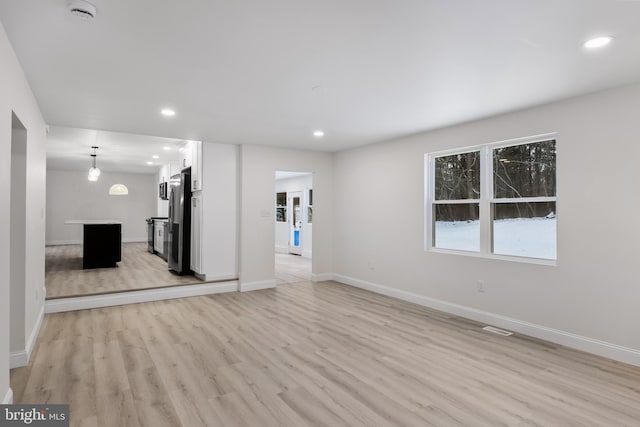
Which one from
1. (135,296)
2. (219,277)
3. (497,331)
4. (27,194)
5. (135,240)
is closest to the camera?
(27,194)

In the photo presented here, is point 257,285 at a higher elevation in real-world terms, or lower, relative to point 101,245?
lower

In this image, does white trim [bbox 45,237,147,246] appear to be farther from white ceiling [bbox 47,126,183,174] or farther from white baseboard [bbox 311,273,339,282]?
white baseboard [bbox 311,273,339,282]

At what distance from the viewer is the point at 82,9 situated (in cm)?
196

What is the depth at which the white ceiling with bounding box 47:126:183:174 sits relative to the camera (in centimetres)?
623

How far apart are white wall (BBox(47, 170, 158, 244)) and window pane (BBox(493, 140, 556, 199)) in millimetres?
11560

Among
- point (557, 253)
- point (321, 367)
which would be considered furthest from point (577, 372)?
point (321, 367)

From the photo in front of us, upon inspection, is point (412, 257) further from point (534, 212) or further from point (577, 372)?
point (577, 372)

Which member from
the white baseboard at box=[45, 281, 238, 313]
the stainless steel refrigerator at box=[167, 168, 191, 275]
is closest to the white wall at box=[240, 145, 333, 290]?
the white baseboard at box=[45, 281, 238, 313]

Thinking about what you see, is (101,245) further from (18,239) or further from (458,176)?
(458,176)

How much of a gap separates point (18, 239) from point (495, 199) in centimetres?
492

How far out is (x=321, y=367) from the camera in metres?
3.03

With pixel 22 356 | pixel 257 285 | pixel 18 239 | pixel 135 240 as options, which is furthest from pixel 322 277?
pixel 135 240

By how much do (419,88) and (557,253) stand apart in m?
2.22

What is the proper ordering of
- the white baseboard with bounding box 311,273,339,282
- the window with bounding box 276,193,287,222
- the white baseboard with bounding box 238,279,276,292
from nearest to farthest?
the white baseboard with bounding box 238,279,276,292 < the white baseboard with bounding box 311,273,339,282 < the window with bounding box 276,193,287,222
